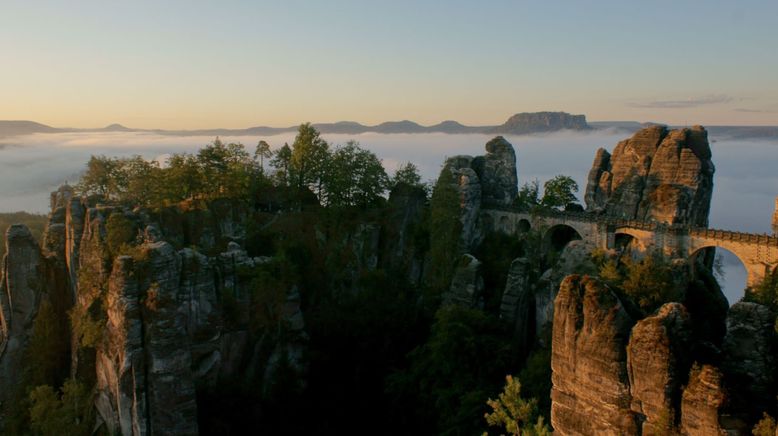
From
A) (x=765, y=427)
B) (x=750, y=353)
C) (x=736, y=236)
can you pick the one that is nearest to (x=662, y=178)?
(x=736, y=236)

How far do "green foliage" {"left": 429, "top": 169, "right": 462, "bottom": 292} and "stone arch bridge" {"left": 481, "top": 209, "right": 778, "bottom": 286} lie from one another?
5618mm

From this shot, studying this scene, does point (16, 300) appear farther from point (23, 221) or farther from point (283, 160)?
point (23, 221)

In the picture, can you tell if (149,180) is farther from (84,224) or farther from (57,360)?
(57,360)

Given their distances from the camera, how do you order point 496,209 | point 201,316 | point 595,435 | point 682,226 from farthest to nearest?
point 496,209 → point 682,226 → point 201,316 → point 595,435

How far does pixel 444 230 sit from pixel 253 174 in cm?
1739

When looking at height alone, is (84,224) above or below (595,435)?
above

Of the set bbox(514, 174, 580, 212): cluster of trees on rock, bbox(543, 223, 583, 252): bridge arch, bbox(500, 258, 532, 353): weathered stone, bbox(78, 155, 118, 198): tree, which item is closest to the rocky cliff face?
bbox(500, 258, 532, 353): weathered stone

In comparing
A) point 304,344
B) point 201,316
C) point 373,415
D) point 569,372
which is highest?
point 569,372

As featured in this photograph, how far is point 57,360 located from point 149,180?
56.9 feet

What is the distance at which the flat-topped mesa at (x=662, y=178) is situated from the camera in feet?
145

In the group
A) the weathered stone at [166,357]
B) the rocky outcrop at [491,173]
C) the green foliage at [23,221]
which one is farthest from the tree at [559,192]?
the green foliage at [23,221]

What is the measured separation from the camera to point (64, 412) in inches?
1132

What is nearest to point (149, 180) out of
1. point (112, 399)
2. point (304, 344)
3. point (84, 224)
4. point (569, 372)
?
point (84, 224)

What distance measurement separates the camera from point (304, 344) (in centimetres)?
3700
